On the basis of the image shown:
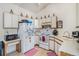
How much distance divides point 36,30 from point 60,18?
573 millimetres

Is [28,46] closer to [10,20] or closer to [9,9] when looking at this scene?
[10,20]

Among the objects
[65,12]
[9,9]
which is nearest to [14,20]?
[9,9]

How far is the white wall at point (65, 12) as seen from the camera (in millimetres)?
1968

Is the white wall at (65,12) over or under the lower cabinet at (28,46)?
over

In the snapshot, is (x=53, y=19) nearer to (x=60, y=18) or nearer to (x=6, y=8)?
(x=60, y=18)

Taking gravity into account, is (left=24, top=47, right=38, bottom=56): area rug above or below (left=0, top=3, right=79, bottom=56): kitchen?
below

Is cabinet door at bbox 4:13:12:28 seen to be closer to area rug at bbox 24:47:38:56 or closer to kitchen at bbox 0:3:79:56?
kitchen at bbox 0:3:79:56

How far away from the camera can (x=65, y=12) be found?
1995mm

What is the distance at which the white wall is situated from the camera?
1968mm

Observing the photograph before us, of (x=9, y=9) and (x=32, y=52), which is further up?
(x=9, y=9)

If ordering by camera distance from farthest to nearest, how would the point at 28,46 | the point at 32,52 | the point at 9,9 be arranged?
1. the point at 28,46
2. the point at 32,52
3. the point at 9,9

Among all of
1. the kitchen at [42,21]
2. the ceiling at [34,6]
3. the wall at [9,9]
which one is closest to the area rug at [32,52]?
the kitchen at [42,21]

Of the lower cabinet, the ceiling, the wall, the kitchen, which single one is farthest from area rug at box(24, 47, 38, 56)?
the ceiling

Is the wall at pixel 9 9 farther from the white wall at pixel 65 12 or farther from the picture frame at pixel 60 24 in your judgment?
the picture frame at pixel 60 24
